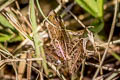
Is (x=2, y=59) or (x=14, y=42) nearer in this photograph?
(x=2, y=59)

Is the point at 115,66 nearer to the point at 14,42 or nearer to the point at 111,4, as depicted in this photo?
the point at 111,4

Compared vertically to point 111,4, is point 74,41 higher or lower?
lower

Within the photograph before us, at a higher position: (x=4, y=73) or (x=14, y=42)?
(x=14, y=42)

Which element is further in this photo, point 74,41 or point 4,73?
point 4,73

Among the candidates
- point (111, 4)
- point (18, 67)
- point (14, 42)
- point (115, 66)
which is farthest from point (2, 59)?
point (111, 4)

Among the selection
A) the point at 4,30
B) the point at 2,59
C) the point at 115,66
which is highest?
the point at 4,30

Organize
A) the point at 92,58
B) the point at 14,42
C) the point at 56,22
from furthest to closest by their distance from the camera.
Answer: the point at 14,42 < the point at 92,58 < the point at 56,22

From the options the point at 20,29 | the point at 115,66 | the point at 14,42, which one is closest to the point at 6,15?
the point at 20,29

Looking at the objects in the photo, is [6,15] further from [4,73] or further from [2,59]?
Answer: [4,73]

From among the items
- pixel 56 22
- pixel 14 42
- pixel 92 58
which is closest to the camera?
pixel 56 22
